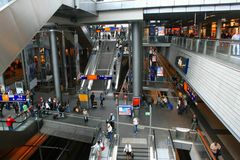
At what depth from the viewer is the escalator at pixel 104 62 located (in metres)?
23.0

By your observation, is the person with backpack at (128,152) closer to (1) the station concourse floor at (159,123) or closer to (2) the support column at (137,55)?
(1) the station concourse floor at (159,123)

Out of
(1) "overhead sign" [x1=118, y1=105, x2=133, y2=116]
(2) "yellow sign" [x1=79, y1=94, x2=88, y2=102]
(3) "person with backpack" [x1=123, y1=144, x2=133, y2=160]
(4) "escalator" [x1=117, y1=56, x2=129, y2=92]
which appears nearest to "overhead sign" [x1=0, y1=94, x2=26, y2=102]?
(2) "yellow sign" [x1=79, y1=94, x2=88, y2=102]

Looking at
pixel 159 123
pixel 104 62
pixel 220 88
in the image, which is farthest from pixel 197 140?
pixel 104 62

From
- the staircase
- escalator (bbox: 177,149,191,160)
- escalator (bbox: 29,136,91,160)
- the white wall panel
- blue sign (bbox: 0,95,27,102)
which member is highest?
the white wall panel

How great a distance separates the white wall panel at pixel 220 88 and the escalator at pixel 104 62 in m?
12.8

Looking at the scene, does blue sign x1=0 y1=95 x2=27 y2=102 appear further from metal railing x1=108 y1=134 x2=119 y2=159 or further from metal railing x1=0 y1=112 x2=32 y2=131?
metal railing x1=108 y1=134 x2=119 y2=159

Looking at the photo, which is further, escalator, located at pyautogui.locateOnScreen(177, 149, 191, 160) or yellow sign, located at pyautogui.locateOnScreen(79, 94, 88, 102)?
yellow sign, located at pyautogui.locateOnScreen(79, 94, 88, 102)

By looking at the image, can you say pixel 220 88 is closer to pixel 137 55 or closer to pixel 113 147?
pixel 113 147

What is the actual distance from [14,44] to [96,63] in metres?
19.9

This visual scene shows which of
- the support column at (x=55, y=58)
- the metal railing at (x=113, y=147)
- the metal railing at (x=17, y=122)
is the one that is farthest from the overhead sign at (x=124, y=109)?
the support column at (x=55, y=58)

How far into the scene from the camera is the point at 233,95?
721cm

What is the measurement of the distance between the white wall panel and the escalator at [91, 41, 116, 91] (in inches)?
503

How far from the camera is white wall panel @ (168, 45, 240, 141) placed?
7031mm

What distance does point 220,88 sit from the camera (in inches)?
331
